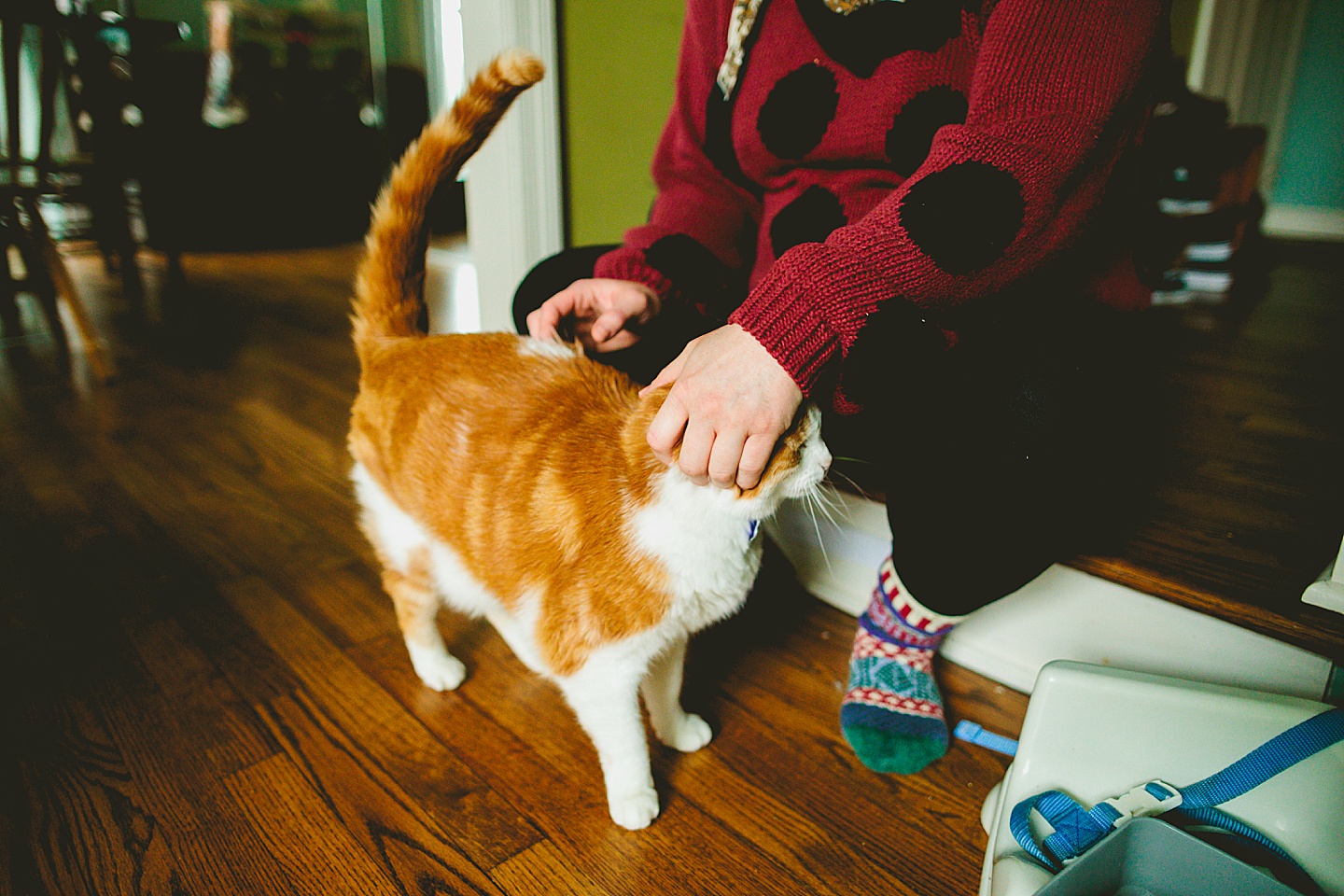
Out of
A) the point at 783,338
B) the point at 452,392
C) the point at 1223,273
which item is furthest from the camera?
the point at 1223,273

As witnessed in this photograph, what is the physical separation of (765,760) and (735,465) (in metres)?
0.45

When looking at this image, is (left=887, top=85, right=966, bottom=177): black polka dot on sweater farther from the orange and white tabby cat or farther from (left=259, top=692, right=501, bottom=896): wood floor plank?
(left=259, top=692, right=501, bottom=896): wood floor plank

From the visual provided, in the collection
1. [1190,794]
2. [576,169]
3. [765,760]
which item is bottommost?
[765,760]

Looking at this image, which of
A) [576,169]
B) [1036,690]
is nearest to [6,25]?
[576,169]

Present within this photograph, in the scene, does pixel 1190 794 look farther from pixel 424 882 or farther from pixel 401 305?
pixel 401 305

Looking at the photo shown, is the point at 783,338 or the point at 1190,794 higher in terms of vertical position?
the point at 783,338

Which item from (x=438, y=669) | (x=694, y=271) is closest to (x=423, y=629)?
(x=438, y=669)

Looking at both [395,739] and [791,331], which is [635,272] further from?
[395,739]

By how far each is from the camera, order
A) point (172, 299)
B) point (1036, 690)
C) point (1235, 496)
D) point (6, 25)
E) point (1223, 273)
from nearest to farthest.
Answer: point (1036, 690) → point (1235, 496) → point (6, 25) → point (1223, 273) → point (172, 299)

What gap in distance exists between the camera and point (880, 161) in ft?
2.75

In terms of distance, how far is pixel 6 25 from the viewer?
2.02m

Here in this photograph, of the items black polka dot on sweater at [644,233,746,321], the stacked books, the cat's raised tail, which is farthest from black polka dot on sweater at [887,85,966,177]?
the stacked books

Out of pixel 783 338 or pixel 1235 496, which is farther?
pixel 1235 496

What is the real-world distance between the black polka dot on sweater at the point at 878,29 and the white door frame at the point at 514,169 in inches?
27.9
